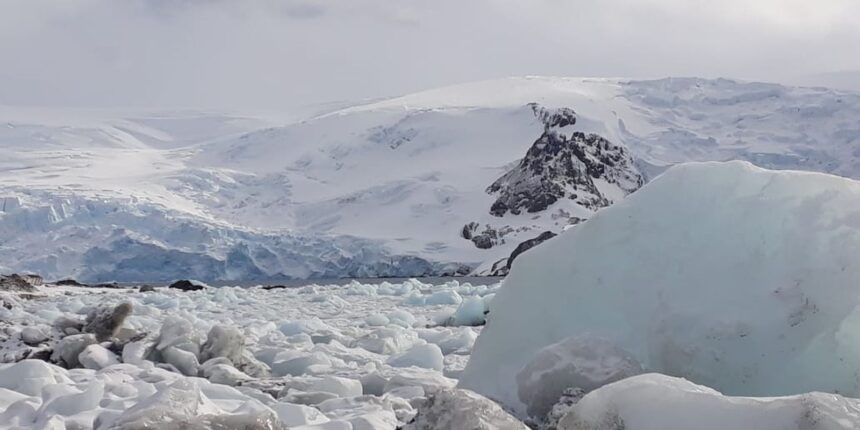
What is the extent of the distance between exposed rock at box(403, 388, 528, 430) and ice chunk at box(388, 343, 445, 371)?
3.51 meters

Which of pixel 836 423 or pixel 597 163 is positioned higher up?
pixel 836 423

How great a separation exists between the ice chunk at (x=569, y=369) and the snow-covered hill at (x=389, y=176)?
185 ft

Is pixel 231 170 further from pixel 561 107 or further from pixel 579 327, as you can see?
pixel 579 327

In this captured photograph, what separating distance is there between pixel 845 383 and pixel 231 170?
85.0 meters

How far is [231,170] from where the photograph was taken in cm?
8581

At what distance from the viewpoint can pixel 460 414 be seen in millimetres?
3131

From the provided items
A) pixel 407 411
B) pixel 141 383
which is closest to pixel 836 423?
pixel 407 411

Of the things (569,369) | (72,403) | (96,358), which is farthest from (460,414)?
(96,358)

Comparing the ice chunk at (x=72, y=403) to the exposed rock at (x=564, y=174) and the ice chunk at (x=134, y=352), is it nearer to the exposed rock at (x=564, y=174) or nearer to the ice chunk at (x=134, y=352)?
the ice chunk at (x=134, y=352)

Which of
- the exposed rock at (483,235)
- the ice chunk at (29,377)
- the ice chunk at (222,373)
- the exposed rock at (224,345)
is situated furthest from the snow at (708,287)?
the exposed rock at (483,235)

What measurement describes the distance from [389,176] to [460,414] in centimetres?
8530

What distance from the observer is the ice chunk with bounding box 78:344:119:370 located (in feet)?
20.8

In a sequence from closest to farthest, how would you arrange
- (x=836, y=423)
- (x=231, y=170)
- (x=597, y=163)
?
1. (x=836, y=423)
2. (x=231, y=170)
3. (x=597, y=163)

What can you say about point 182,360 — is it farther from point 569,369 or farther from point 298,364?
point 569,369
